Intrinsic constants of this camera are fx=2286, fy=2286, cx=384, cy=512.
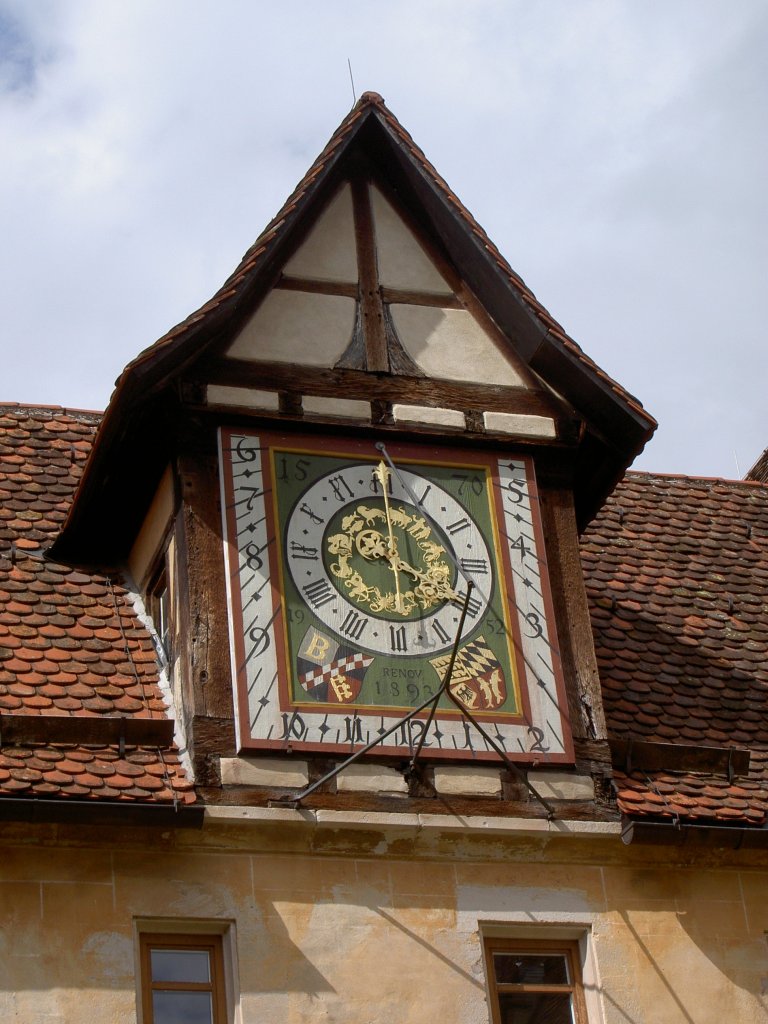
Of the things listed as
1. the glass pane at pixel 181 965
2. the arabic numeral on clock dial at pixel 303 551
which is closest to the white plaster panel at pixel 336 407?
the arabic numeral on clock dial at pixel 303 551

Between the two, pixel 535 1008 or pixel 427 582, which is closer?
pixel 535 1008

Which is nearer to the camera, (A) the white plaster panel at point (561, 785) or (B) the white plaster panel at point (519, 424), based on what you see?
(A) the white plaster panel at point (561, 785)

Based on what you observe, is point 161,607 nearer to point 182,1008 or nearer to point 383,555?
point 383,555

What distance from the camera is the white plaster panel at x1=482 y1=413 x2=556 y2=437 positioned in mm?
13008

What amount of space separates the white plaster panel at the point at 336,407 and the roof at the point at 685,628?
6.61 ft

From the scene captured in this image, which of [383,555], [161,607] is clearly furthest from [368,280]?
[161,607]

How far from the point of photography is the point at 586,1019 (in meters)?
11.3

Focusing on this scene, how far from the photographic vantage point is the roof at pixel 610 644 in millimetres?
11344

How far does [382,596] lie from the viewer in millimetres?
12156

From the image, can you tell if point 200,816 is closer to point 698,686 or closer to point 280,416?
point 280,416

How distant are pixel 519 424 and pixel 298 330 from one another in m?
1.38

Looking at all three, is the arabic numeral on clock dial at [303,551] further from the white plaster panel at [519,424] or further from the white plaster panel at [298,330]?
the white plaster panel at [519,424]

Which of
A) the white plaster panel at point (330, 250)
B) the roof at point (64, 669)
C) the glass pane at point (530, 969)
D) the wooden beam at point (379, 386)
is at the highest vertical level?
the white plaster panel at point (330, 250)

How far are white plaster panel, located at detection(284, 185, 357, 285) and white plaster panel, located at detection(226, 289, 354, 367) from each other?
17 cm
